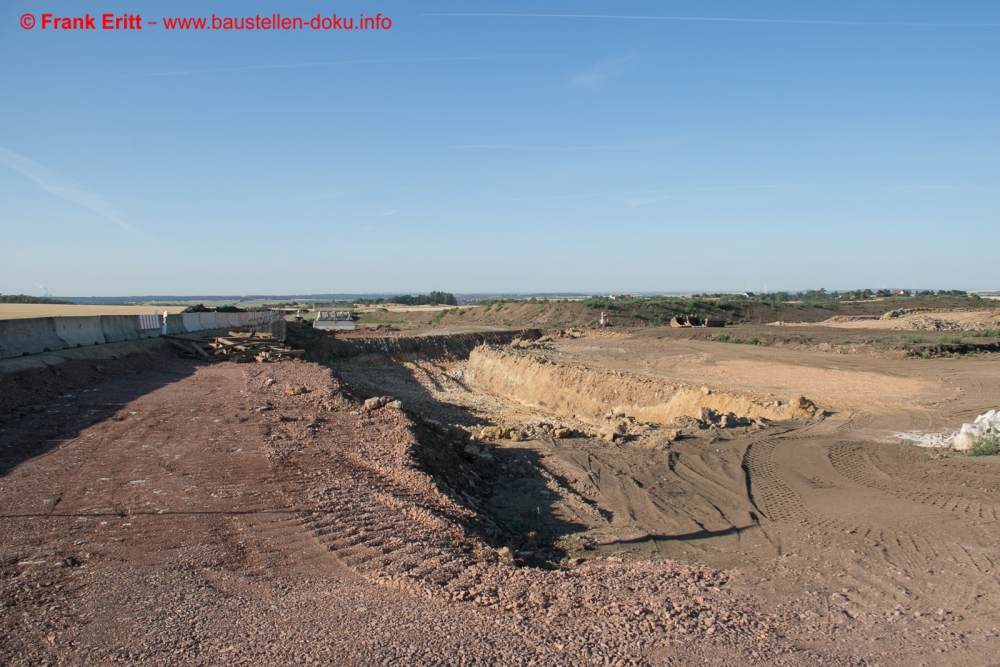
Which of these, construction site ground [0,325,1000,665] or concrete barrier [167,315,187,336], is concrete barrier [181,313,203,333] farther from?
construction site ground [0,325,1000,665]

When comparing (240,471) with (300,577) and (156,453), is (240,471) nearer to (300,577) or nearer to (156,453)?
(156,453)

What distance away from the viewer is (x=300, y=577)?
5207 millimetres

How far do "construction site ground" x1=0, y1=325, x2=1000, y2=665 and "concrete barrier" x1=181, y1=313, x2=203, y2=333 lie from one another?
15.1 meters

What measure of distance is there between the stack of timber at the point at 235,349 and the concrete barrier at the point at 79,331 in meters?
3.02

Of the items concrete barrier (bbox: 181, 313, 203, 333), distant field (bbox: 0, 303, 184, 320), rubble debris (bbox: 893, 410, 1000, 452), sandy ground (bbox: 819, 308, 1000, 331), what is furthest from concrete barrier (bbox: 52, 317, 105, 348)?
sandy ground (bbox: 819, 308, 1000, 331)

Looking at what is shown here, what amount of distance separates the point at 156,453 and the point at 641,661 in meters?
7.43

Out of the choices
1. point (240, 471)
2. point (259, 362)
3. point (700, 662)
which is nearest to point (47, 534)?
point (240, 471)

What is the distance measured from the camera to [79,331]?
63.8ft

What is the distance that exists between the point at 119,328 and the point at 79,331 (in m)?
2.59

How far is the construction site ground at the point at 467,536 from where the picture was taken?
14.5 ft

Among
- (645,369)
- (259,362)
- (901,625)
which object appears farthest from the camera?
(645,369)

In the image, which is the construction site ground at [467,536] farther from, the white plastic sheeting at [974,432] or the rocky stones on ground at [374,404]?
the white plastic sheeting at [974,432]

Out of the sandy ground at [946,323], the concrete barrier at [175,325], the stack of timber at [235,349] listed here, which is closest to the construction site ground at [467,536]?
the stack of timber at [235,349]

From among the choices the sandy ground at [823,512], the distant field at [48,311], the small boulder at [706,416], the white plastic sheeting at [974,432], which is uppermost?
the distant field at [48,311]
